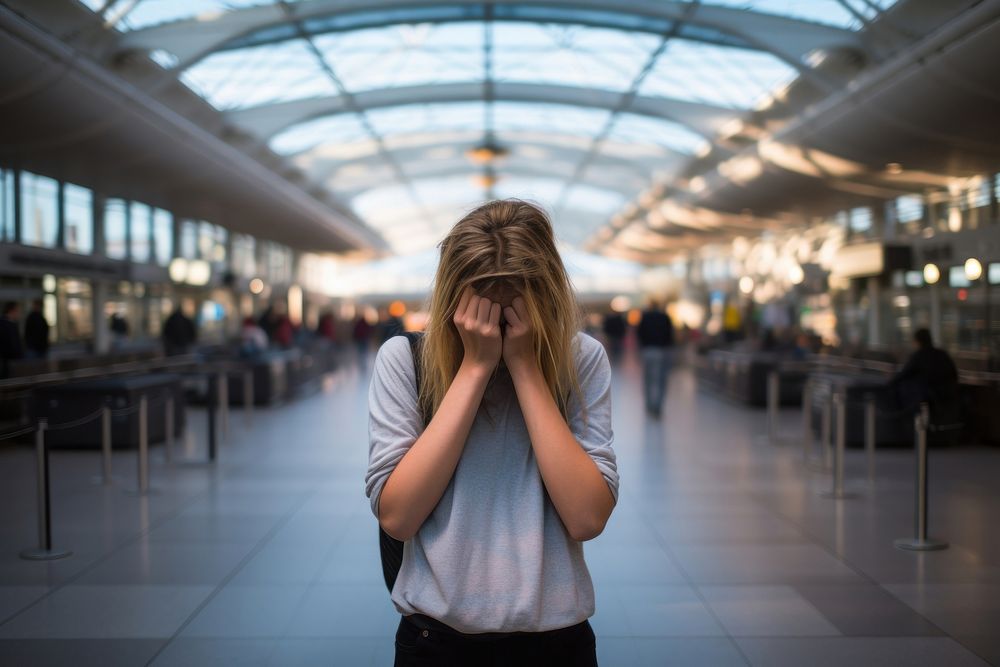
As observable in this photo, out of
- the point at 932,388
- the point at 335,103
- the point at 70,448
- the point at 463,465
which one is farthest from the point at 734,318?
the point at 463,465

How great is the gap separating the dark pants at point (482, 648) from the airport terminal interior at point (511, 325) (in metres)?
0.04

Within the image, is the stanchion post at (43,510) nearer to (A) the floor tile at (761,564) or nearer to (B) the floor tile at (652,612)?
(B) the floor tile at (652,612)

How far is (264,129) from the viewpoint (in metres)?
23.9

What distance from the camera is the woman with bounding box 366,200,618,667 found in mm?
1606

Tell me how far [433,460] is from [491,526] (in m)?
0.18

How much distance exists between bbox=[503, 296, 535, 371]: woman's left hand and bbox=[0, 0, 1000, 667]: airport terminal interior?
0.63 ft

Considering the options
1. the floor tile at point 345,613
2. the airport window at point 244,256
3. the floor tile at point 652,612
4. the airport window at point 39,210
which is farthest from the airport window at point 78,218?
the floor tile at point 652,612

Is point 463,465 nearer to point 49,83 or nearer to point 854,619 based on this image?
point 854,619

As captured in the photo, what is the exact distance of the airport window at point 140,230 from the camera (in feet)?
72.1

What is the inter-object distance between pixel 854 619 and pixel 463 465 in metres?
3.99

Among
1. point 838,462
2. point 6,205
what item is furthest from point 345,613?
point 6,205

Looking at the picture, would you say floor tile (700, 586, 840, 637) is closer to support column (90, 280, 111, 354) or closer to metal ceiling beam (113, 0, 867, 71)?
metal ceiling beam (113, 0, 867, 71)

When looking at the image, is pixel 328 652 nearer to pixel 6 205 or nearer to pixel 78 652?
pixel 78 652

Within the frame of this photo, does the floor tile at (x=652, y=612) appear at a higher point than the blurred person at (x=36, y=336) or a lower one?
lower
